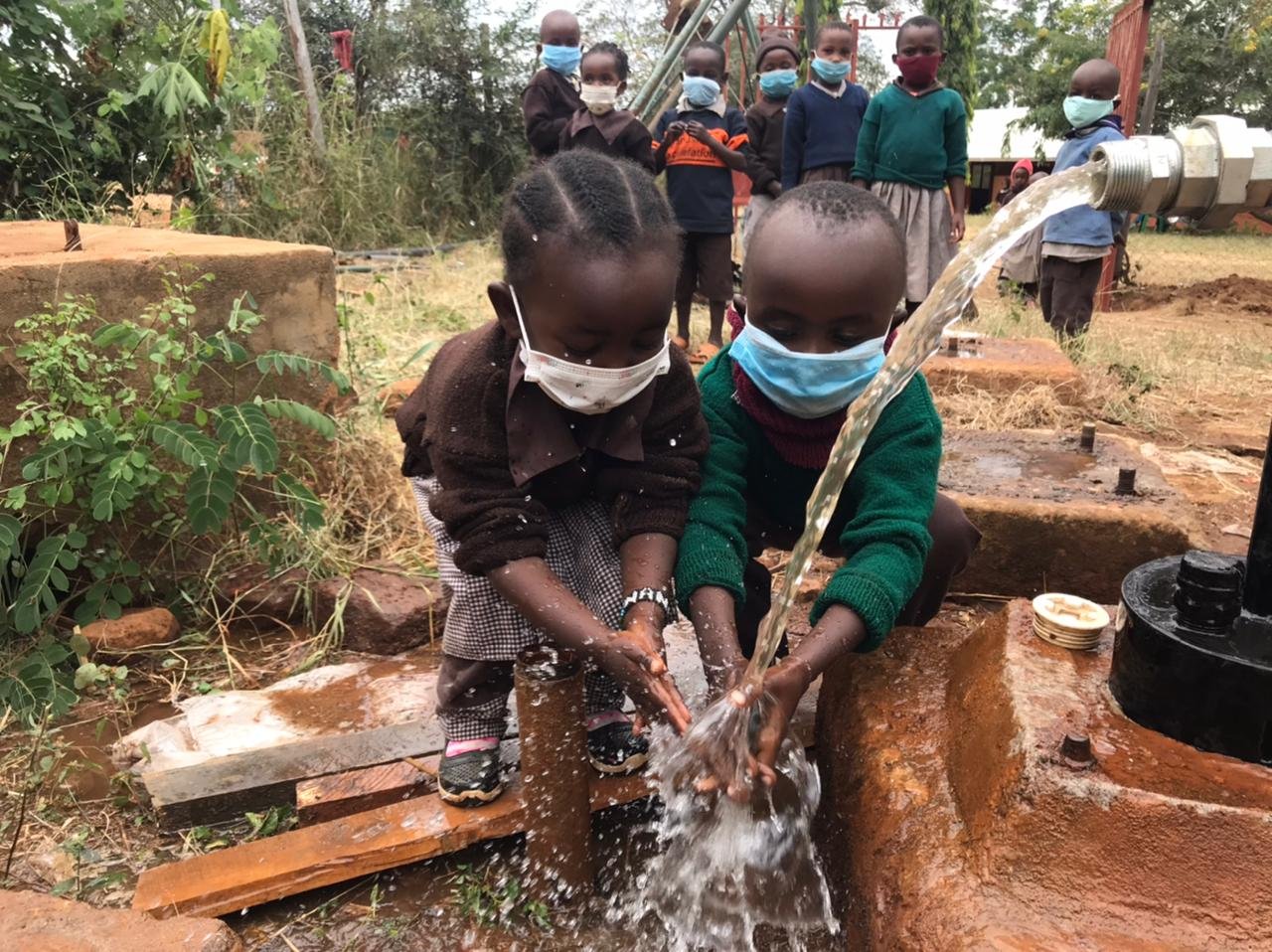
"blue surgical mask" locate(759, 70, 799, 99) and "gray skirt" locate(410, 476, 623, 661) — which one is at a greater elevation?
"blue surgical mask" locate(759, 70, 799, 99)

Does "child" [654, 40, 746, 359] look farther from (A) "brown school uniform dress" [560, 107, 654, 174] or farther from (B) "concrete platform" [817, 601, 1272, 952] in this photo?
(B) "concrete platform" [817, 601, 1272, 952]

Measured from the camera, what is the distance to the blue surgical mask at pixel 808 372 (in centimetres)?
187

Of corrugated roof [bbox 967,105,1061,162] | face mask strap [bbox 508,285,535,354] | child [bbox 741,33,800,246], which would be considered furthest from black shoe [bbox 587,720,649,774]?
corrugated roof [bbox 967,105,1061,162]

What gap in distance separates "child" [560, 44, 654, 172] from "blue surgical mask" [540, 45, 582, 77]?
0.80ft

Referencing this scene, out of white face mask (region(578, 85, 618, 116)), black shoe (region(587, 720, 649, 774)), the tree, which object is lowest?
black shoe (region(587, 720, 649, 774))

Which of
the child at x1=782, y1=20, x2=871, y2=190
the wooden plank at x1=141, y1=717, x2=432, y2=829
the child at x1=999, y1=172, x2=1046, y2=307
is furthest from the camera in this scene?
the child at x1=999, y1=172, x2=1046, y2=307

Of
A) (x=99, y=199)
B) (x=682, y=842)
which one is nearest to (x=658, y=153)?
(x=99, y=199)

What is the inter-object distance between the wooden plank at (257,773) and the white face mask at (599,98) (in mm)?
A: 3960

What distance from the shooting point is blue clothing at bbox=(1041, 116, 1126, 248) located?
17.5 ft

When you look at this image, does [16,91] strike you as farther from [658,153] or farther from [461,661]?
[461,661]

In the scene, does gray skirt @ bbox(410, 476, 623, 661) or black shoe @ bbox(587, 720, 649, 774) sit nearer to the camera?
gray skirt @ bbox(410, 476, 623, 661)

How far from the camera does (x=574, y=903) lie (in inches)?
73.3

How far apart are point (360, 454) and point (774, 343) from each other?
6.52 ft

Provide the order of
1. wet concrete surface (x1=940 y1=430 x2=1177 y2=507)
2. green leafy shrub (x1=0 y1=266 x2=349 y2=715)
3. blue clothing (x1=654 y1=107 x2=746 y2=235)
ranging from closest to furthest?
green leafy shrub (x1=0 y1=266 x2=349 y2=715)
wet concrete surface (x1=940 y1=430 x2=1177 y2=507)
blue clothing (x1=654 y1=107 x2=746 y2=235)
